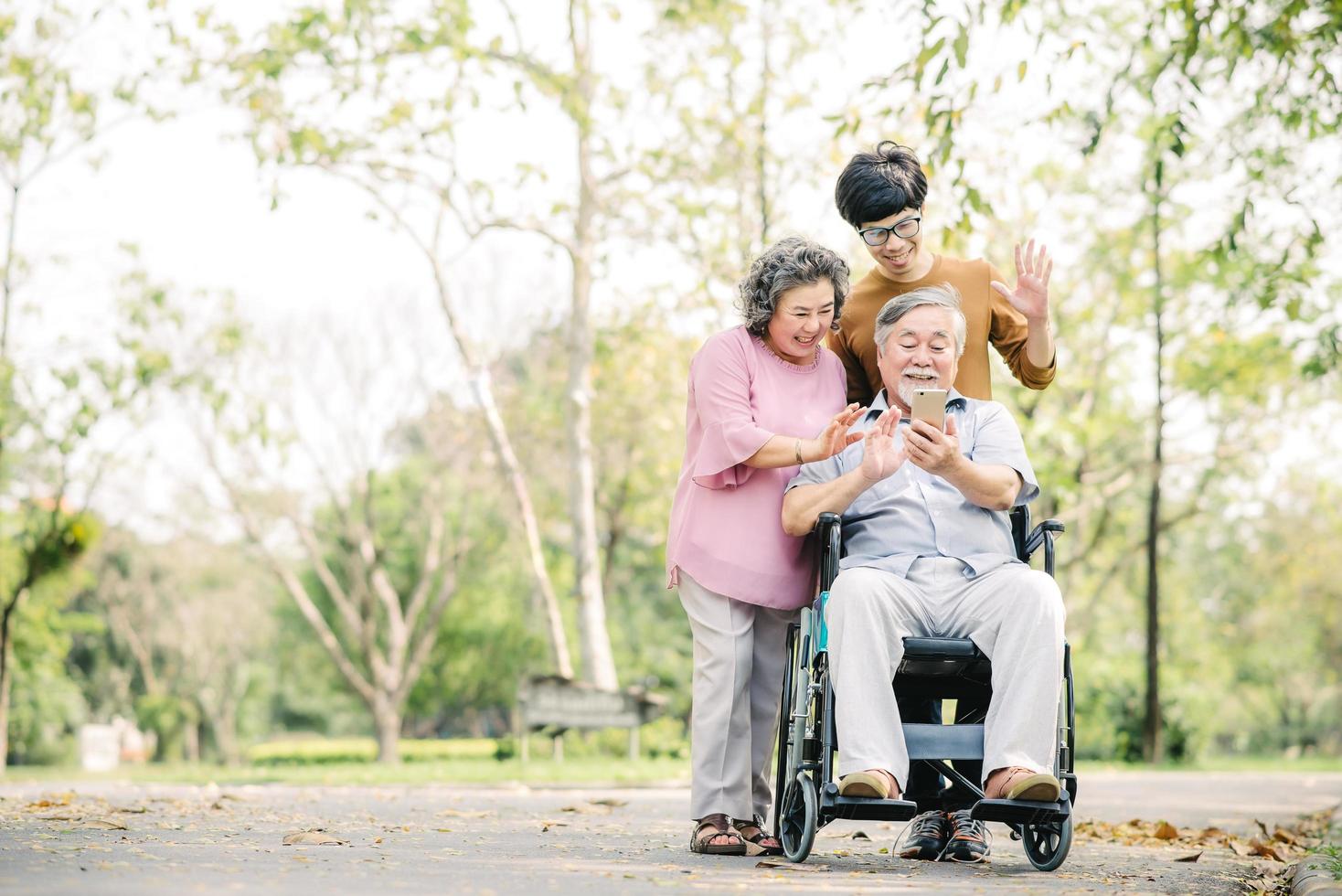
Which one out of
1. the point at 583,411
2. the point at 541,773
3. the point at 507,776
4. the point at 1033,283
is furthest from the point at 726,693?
the point at 583,411

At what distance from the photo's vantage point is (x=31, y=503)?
20.8m

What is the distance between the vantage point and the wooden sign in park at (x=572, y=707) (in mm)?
14273

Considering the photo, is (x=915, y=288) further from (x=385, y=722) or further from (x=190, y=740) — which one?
(x=190, y=740)

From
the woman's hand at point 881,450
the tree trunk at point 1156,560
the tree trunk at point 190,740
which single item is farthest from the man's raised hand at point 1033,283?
the tree trunk at point 190,740

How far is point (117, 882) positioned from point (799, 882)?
1.61m

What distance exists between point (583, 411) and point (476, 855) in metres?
12.0

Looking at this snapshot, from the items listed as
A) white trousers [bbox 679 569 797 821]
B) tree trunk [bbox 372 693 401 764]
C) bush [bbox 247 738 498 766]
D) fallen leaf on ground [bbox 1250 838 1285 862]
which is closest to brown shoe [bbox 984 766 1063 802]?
white trousers [bbox 679 569 797 821]

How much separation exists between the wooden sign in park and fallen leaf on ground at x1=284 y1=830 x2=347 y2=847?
9.48 meters

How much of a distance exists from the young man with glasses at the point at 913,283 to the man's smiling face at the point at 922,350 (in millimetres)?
383

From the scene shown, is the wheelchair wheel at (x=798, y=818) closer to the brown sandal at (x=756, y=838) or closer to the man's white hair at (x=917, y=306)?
the brown sandal at (x=756, y=838)

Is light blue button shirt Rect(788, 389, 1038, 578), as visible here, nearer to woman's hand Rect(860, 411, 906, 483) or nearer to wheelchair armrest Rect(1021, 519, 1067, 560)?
wheelchair armrest Rect(1021, 519, 1067, 560)

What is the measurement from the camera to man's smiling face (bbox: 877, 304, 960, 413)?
4523 mm

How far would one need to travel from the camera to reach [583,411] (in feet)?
53.2

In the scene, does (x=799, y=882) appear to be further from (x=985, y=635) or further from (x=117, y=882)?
(x=117, y=882)
